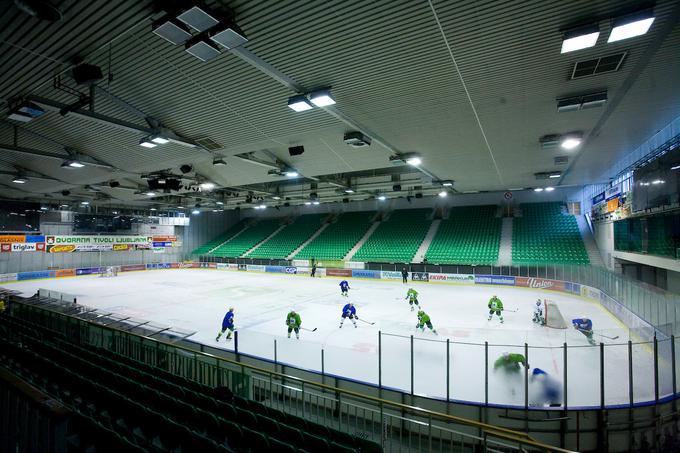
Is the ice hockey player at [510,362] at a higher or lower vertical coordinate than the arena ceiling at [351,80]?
lower

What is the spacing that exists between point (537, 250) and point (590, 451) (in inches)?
917

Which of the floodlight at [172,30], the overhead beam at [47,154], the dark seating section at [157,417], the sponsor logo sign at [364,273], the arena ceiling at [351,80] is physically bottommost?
the sponsor logo sign at [364,273]

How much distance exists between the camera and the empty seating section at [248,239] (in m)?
42.9

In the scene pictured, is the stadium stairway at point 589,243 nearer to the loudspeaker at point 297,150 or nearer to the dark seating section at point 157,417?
the loudspeaker at point 297,150

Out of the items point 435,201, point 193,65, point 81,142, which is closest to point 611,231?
point 435,201

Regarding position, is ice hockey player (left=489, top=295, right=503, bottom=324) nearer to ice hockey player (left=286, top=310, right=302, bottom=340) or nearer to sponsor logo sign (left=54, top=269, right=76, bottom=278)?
ice hockey player (left=286, top=310, right=302, bottom=340)

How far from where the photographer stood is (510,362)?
7.14 meters

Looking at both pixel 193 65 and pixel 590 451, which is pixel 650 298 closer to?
pixel 590 451

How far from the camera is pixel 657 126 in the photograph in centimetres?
1136

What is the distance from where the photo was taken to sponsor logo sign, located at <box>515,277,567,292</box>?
74.3ft

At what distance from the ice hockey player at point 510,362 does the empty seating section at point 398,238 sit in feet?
75.7

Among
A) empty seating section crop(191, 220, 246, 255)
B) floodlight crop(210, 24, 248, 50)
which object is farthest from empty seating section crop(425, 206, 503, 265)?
empty seating section crop(191, 220, 246, 255)

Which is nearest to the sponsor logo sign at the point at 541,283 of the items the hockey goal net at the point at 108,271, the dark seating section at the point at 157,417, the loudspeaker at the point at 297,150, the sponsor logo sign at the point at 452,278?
the sponsor logo sign at the point at 452,278

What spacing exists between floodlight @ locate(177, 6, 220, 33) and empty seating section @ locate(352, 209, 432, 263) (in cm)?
2680
